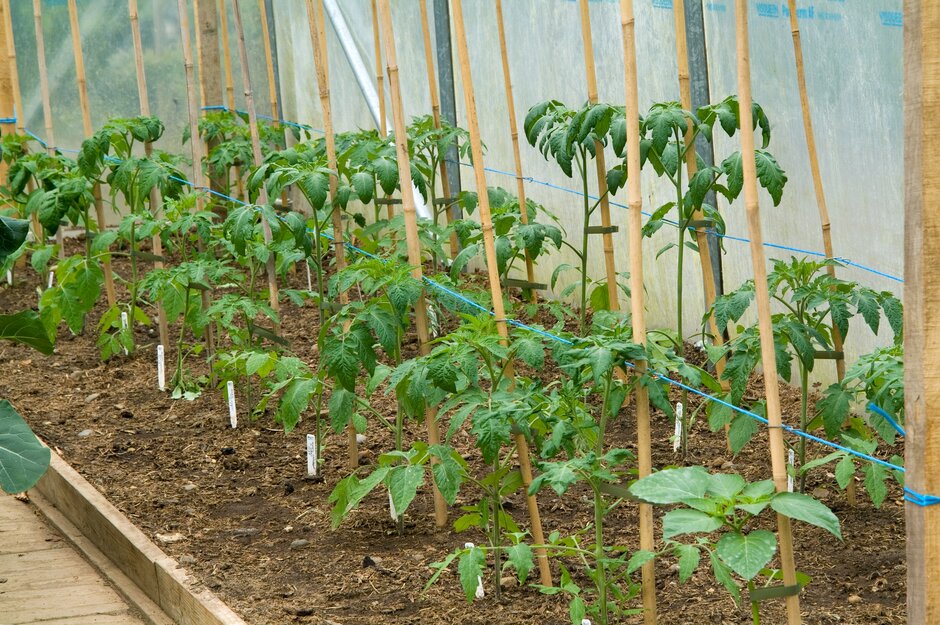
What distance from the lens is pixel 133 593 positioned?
3.55m

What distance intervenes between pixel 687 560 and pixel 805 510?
358 mm

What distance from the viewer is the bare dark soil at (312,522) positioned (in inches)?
114

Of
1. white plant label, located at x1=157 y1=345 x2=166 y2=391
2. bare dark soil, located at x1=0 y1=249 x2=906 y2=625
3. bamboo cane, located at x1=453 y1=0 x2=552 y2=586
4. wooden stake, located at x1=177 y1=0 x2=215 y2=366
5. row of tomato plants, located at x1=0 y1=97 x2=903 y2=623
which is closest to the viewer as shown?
row of tomato plants, located at x1=0 y1=97 x2=903 y2=623

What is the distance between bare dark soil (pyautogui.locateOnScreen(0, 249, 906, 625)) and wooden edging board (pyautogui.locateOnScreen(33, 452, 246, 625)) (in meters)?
0.05

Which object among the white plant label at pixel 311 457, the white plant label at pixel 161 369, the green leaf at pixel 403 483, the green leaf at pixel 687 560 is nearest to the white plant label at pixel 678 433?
the green leaf at pixel 403 483

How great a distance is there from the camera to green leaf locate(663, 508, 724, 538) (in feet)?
6.35

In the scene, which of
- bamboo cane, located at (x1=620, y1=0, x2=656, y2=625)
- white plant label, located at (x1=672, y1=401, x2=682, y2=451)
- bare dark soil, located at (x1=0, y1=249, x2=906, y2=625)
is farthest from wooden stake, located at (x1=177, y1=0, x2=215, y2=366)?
bamboo cane, located at (x1=620, y1=0, x2=656, y2=625)

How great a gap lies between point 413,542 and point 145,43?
19.2ft

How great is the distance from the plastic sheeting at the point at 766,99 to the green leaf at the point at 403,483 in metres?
1.92

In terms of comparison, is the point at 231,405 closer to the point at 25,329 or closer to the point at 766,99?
the point at 25,329

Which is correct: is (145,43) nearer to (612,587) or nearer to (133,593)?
(133,593)

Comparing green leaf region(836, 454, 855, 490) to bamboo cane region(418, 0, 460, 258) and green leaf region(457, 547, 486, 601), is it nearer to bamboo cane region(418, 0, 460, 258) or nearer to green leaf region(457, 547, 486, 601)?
green leaf region(457, 547, 486, 601)

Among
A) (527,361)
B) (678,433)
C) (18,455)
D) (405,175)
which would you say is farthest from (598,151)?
(18,455)

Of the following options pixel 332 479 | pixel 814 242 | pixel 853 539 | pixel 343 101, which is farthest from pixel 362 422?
pixel 343 101
